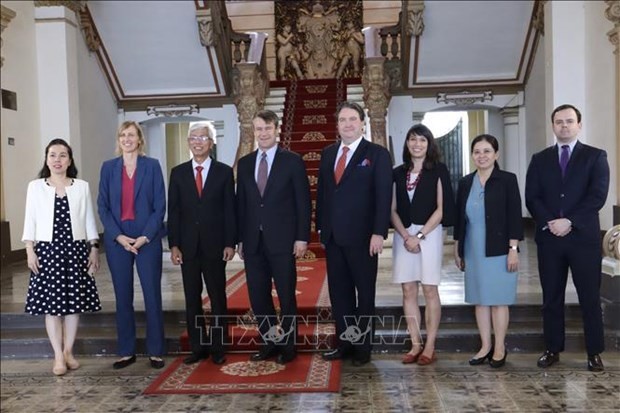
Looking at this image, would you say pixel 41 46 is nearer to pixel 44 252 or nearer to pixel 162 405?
pixel 44 252

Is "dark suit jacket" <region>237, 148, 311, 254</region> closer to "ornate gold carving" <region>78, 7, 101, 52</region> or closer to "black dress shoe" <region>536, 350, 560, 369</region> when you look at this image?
"black dress shoe" <region>536, 350, 560, 369</region>

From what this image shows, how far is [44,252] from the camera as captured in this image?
12.6ft

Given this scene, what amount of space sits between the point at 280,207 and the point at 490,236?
50.0 inches

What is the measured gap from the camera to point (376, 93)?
27.9 feet

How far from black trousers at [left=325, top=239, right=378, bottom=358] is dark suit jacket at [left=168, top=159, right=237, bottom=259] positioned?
2.15 feet

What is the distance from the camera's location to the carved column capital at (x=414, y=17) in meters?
8.84

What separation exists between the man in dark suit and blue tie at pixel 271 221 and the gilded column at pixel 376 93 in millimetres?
4768

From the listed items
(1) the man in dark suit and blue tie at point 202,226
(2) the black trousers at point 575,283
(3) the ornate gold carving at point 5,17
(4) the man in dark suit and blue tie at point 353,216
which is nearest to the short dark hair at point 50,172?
(1) the man in dark suit and blue tie at point 202,226

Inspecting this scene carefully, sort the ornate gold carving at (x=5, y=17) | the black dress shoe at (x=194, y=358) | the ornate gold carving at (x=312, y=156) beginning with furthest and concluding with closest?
the ornate gold carving at (x=312, y=156)
the ornate gold carving at (x=5, y=17)
the black dress shoe at (x=194, y=358)

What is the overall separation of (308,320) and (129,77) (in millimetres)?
6983

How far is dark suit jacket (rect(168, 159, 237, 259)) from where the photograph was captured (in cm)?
376

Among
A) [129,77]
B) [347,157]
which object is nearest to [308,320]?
[347,157]

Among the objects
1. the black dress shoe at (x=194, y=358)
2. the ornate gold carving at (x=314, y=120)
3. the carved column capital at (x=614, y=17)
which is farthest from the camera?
the ornate gold carving at (x=314, y=120)

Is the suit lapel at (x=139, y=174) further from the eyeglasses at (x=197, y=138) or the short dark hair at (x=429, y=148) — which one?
the short dark hair at (x=429, y=148)
